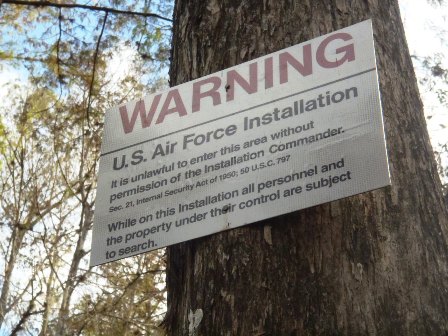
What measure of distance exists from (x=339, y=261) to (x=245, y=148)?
0.42 metres

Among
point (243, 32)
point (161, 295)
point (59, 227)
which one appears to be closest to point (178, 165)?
point (243, 32)

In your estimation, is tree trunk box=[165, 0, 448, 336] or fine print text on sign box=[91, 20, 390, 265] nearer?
tree trunk box=[165, 0, 448, 336]

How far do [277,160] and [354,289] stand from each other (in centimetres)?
40

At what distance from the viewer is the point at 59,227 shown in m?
9.00

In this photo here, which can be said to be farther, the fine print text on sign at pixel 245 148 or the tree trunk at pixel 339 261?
the fine print text on sign at pixel 245 148

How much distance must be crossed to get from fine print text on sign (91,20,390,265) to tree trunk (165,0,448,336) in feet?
0.22

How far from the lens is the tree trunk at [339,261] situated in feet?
4.20

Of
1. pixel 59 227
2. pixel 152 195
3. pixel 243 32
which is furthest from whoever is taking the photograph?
pixel 59 227

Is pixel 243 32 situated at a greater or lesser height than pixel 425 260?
greater

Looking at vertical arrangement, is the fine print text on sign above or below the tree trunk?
above

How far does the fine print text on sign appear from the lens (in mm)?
1467

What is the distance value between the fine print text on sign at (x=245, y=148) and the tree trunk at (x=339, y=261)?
7cm

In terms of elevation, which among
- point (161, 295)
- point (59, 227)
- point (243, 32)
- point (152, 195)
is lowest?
point (152, 195)

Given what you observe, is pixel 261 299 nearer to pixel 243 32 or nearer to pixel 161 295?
pixel 243 32
